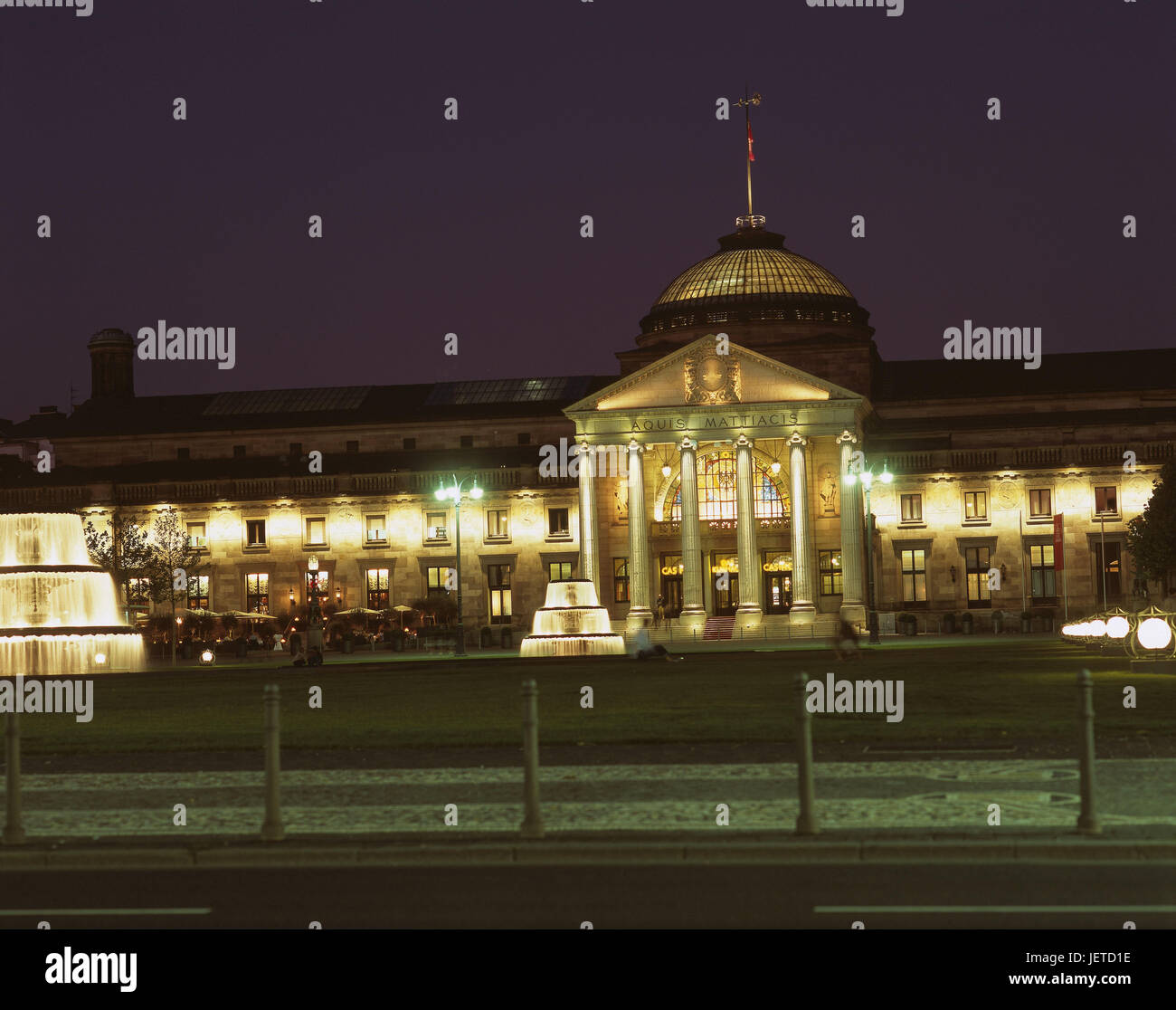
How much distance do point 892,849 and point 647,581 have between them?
85.0 meters

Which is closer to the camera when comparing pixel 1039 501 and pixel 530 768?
pixel 530 768

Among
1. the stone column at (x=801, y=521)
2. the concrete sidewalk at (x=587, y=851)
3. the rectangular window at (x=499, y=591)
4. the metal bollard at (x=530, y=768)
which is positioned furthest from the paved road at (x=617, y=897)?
the rectangular window at (x=499, y=591)

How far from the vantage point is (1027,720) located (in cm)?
2688

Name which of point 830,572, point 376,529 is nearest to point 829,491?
point 830,572

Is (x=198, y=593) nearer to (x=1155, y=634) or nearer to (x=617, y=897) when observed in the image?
(x=1155, y=634)

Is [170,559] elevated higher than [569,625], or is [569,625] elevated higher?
[170,559]

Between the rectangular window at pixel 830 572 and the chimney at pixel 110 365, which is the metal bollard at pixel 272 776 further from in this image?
the chimney at pixel 110 365

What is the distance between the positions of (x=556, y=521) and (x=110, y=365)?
45.7 metres

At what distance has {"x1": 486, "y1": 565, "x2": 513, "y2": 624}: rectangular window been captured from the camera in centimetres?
10656

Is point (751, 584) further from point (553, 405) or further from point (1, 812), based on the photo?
point (1, 812)

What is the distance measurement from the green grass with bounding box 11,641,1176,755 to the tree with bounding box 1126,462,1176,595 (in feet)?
110

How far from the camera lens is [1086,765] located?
1515cm

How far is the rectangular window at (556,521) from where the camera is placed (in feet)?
351

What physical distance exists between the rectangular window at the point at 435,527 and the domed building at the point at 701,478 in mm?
124
